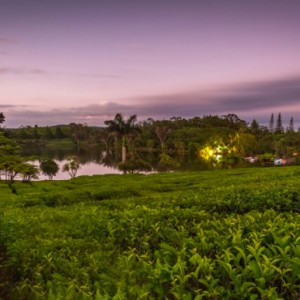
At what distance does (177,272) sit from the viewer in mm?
3803

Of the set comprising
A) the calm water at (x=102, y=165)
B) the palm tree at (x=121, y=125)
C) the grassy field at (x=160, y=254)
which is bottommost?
the calm water at (x=102, y=165)

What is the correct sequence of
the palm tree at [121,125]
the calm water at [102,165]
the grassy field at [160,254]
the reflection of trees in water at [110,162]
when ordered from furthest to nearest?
the reflection of trees in water at [110,162]
the calm water at [102,165]
the palm tree at [121,125]
the grassy field at [160,254]

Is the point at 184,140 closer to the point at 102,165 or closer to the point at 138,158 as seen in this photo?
the point at 102,165

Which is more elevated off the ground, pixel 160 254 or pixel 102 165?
pixel 160 254

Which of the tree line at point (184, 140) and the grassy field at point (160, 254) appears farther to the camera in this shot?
the tree line at point (184, 140)

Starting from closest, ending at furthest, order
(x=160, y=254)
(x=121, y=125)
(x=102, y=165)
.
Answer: (x=160, y=254) < (x=121, y=125) < (x=102, y=165)

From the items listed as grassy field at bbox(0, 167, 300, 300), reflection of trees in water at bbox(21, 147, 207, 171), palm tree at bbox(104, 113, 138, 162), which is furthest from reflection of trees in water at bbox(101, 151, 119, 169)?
grassy field at bbox(0, 167, 300, 300)

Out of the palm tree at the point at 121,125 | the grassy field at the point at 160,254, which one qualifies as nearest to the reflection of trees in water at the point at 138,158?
the palm tree at the point at 121,125

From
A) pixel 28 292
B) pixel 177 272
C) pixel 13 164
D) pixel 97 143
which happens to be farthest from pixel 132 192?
pixel 97 143

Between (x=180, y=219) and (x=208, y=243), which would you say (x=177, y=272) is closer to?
(x=208, y=243)

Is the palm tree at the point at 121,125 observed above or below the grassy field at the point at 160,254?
above

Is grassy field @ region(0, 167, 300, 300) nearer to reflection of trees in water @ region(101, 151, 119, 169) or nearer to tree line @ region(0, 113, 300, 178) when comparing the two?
tree line @ region(0, 113, 300, 178)

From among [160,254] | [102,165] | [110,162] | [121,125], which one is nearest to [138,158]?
[121,125]

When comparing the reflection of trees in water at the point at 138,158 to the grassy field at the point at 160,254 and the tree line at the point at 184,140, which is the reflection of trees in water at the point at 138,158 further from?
the grassy field at the point at 160,254
